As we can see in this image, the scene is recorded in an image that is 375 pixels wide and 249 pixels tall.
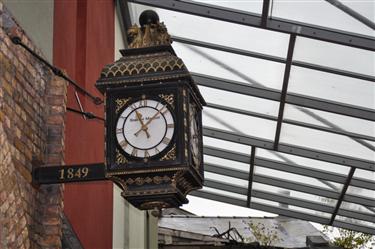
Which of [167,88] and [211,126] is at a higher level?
[211,126]

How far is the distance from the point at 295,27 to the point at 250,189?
4.24 m

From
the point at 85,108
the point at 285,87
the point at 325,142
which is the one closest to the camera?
the point at 85,108

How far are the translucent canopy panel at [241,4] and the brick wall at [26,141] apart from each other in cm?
339

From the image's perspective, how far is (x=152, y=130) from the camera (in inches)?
140

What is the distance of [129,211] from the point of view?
31.6 feet

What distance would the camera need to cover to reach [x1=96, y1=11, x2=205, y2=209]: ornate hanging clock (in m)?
3.47

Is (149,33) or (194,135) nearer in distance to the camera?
(194,135)

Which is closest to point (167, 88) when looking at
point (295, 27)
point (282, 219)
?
point (295, 27)

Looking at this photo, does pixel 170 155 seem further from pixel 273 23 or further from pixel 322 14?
pixel 273 23

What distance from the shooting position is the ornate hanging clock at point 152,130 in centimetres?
347

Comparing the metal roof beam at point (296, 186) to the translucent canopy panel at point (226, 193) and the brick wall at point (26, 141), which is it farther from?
the brick wall at point (26, 141)

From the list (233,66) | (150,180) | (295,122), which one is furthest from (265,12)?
(150,180)

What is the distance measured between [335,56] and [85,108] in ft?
8.73

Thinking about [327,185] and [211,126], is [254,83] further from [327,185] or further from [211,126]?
[327,185]
